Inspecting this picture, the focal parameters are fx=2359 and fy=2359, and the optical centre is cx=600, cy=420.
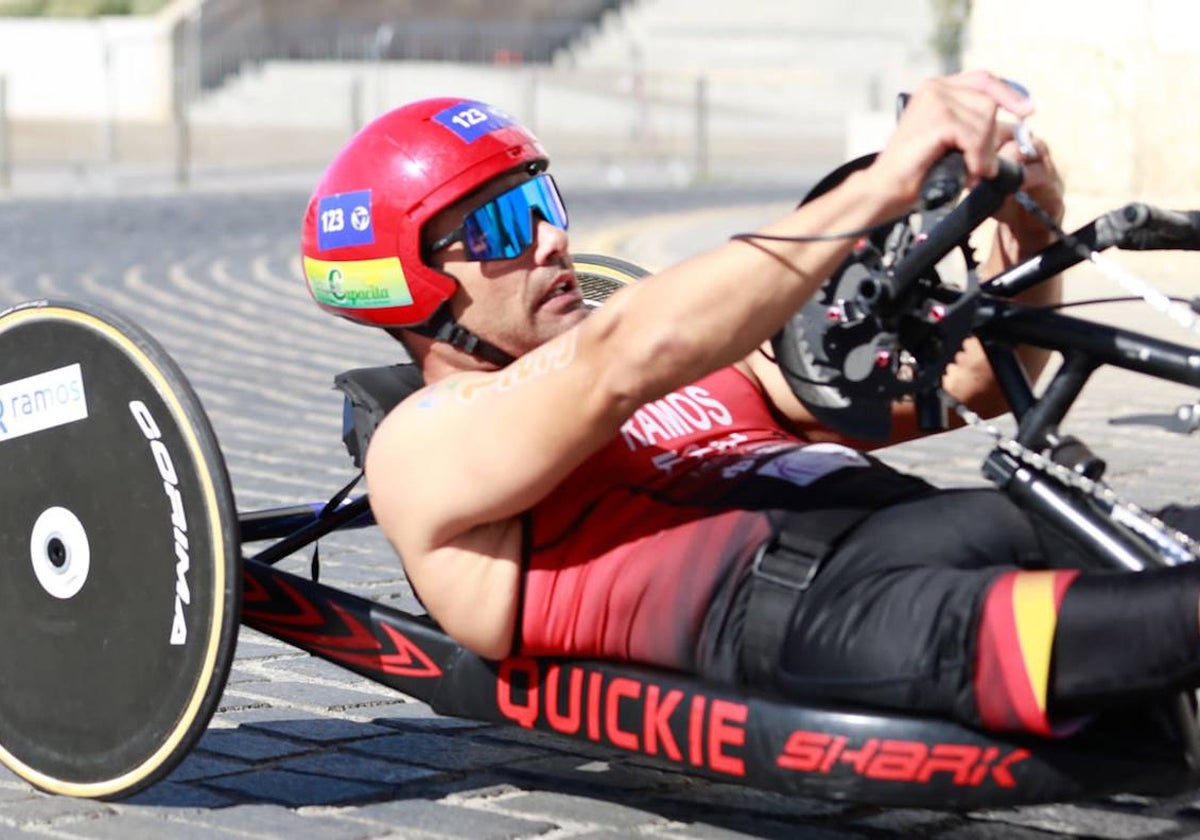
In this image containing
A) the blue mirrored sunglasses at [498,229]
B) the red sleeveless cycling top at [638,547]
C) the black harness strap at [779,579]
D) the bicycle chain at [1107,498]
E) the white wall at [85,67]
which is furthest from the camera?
the white wall at [85,67]

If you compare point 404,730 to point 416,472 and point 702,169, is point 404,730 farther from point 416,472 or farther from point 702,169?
point 702,169

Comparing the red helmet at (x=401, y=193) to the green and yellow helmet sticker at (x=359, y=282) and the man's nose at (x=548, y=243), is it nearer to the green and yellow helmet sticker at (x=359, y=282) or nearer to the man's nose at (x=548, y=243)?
the green and yellow helmet sticker at (x=359, y=282)

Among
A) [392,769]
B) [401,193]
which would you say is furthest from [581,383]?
[392,769]

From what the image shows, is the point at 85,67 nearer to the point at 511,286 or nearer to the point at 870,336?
the point at 511,286

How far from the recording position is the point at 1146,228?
3240mm

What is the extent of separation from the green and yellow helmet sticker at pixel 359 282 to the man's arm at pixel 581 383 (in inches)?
10.2

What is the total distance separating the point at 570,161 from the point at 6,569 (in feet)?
66.7

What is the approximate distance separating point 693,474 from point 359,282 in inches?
25.6

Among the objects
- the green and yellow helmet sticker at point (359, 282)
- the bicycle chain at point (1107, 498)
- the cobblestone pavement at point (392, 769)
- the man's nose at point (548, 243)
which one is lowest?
the cobblestone pavement at point (392, 769)

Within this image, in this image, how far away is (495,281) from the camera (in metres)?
3.74

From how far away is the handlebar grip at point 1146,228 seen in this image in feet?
10.6

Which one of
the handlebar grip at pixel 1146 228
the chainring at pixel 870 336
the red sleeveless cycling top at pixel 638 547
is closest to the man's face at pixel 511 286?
the red sleeveless cycling top at pixel 638 547

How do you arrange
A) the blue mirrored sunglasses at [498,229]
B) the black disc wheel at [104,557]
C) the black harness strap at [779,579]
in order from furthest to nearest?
the blue mirrored sunglasses at [498,229] → the black disc wheel at [104,557] → the black harness strap at [779,579]

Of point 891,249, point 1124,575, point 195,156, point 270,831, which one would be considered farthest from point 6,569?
point 195,156
